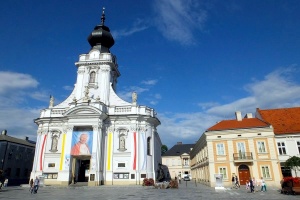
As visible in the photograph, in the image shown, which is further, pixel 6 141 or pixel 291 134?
pixel 6 141

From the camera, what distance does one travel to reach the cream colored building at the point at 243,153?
27562 millimetres

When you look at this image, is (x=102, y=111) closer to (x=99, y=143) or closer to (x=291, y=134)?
(x=99, y=143)

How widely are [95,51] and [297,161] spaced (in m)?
31.8

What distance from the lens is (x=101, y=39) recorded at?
40.0m

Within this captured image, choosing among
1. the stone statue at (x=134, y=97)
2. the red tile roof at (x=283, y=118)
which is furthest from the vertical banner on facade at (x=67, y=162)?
the red tile roof at (x=283, y=118)

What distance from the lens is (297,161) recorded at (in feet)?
74.4

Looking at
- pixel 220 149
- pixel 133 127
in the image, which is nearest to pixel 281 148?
pixel 220 149

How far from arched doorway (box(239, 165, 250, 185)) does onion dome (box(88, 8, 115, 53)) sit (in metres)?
28.0

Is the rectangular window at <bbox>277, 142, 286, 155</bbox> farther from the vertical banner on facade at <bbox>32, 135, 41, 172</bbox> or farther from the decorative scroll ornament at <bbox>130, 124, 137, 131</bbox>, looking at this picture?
the vertical banner on facade at <bbox>32, 135, 41, 172</bbox>

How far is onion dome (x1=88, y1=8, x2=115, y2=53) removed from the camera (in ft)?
131

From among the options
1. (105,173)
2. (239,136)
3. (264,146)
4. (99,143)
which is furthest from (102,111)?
(264,146)

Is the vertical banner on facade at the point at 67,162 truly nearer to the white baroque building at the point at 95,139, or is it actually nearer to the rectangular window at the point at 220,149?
the white baroque building at the point at 95,139

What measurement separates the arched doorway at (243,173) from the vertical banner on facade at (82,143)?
63.7 feet

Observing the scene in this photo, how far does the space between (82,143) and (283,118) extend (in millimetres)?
27695
